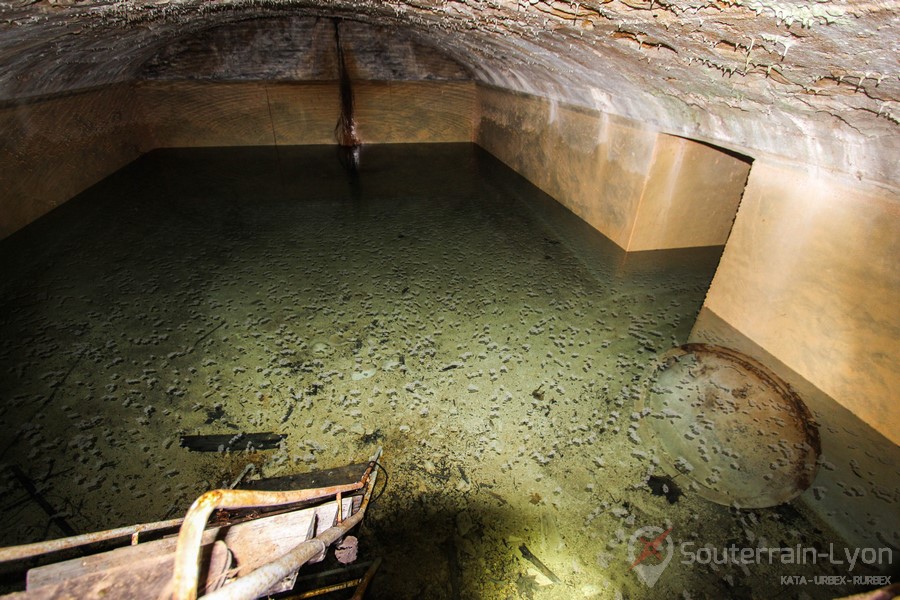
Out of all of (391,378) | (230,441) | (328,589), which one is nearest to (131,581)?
(328,589)

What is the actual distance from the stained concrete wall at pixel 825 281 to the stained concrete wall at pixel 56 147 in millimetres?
5636

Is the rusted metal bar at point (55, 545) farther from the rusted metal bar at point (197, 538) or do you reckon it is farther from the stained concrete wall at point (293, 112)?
the stained concrete wall at point (293, 112)

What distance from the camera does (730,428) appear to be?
1950 mm

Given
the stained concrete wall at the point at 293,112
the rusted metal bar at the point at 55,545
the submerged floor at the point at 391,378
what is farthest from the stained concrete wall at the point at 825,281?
the stained concrete wall at the point at 293,112

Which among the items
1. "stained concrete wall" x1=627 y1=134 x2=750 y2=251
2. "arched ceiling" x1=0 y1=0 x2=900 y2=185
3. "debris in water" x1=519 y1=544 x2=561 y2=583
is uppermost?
"arched ceiling" x1=0 y1=0 x2=900 y2=185

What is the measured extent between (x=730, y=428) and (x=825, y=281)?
0.89 meters

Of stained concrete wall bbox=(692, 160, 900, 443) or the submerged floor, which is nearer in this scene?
the submerged floor

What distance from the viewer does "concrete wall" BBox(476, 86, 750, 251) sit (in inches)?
120

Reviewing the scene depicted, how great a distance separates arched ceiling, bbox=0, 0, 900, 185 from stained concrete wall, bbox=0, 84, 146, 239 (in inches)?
30.8

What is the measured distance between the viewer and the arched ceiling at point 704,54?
968 mm

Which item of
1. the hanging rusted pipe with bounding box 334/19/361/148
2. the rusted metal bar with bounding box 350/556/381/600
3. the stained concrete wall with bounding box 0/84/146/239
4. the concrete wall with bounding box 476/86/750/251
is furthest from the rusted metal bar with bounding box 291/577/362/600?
the hanging rusted pipe with bounding box 334/19/361/148

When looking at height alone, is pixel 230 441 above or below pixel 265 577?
below

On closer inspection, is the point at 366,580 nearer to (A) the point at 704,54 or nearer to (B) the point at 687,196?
(A) the point at 704,54

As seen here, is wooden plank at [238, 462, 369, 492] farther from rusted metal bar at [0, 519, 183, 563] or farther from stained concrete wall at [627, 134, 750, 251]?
stained concrete wall at [627, 134, 750, 251]
